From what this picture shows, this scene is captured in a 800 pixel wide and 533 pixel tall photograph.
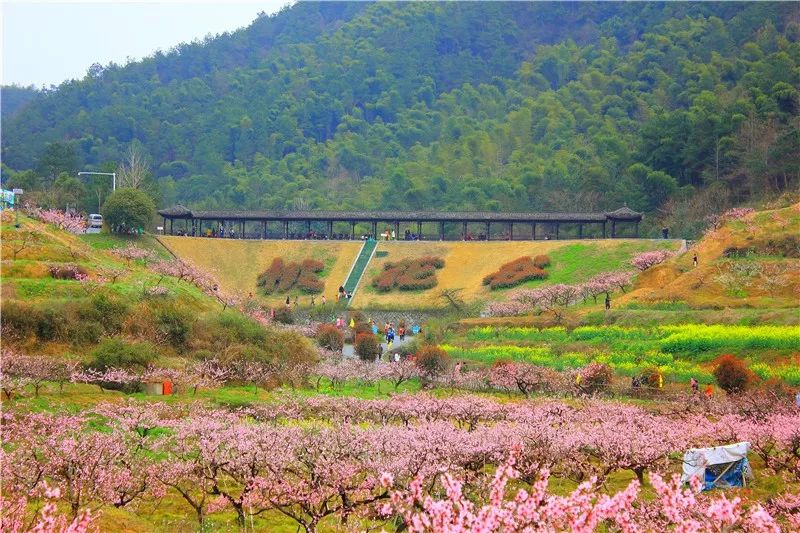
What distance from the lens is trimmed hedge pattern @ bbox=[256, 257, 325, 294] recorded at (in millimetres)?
64438

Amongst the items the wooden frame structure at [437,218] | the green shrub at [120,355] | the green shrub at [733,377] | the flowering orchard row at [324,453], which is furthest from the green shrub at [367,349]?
the wooden frame structure at [437,218]

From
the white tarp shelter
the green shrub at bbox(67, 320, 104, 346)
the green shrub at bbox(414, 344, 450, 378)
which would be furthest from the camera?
the green shrub at bbox(414, 344, 450, 378)

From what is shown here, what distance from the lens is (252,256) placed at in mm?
69812

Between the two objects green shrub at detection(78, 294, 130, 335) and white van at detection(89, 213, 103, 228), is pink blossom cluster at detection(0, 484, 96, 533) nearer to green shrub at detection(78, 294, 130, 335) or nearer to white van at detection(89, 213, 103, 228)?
green shrub at detection(78, 294, 130, 335)

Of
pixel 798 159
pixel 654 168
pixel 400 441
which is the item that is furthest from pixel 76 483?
pixel 654 168

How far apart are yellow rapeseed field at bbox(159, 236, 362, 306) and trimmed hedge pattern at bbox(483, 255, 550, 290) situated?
10.4 meters

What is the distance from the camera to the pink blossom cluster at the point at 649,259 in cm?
5422

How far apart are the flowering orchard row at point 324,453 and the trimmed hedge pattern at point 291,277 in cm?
4078

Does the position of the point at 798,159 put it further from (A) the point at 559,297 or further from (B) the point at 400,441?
(B) the point at 400,441

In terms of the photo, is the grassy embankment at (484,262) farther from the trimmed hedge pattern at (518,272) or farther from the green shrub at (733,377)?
the green shrub at (733,377)

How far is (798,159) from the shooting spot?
66.9 meters

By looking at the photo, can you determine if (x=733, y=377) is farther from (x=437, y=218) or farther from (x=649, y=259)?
(x=437, y=218)

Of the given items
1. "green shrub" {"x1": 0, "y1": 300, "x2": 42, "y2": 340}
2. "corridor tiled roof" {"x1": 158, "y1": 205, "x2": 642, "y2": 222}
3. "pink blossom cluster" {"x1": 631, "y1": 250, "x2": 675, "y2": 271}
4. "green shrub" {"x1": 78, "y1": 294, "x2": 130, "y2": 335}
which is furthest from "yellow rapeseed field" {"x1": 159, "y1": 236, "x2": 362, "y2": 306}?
"green shrub" {"x1": 0, "y1": 300, "x2": 42, "y2": 340}

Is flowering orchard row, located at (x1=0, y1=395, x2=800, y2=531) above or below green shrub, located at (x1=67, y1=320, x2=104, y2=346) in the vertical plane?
below
